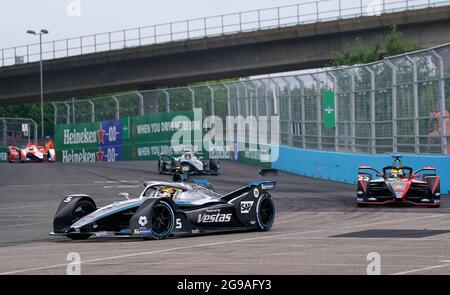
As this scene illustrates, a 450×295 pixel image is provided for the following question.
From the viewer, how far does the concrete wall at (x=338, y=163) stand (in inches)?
1074

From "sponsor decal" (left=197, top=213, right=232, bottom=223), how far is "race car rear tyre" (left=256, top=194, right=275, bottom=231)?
55 centimetres

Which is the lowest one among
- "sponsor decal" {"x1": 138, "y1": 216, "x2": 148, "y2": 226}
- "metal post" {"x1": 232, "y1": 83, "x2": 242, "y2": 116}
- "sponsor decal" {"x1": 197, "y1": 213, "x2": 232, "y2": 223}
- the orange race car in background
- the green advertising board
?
"sponsor decal" {"x1": 197, "y1": 213, "x2": 232, "y2": 223}

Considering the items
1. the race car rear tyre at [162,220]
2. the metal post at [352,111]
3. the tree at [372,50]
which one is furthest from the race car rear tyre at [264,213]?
the tree at [372,50]

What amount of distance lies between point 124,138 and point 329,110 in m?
21.1

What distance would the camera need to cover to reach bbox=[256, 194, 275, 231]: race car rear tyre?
17453 millimetres

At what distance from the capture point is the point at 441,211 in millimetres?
21641

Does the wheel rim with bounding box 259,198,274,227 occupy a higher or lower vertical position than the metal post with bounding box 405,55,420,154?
lower

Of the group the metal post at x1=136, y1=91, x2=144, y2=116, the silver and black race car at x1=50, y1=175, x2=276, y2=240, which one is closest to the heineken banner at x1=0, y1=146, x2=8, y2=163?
the metal post at x1=136, y1=91, x2=144, y2=116

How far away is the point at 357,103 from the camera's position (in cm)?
3306

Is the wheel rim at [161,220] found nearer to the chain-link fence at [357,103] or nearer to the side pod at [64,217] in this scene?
the side pod at [64,217]

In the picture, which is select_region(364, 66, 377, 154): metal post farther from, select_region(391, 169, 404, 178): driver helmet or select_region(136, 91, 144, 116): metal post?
select_region(136, 91, 144, 116): metal post

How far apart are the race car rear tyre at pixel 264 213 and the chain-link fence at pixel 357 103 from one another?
1041cm

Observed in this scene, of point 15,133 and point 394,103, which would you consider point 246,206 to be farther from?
point 15,133
